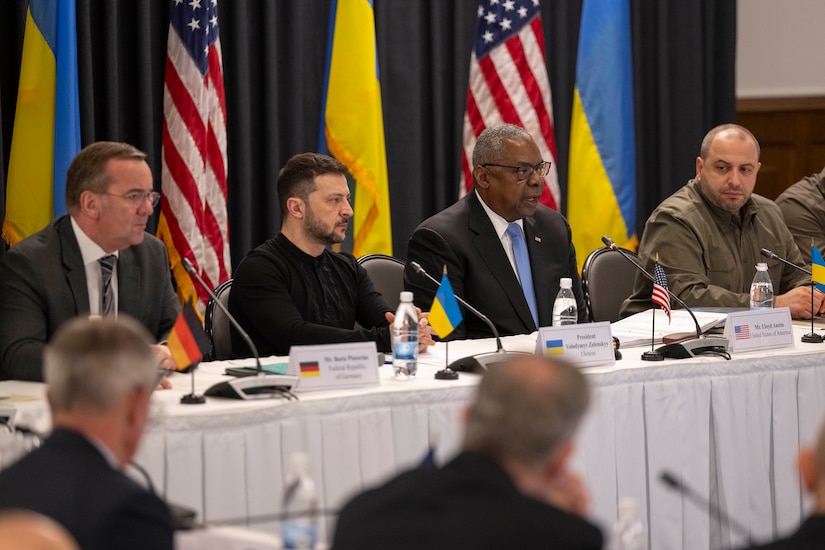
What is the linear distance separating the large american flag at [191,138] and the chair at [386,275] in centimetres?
104

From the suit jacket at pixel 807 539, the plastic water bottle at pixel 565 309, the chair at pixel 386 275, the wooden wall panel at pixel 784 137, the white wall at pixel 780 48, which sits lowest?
the suit jacket at pixel 807 539

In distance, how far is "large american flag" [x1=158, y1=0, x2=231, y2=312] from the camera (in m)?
5.40

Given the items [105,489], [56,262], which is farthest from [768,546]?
[56,262]

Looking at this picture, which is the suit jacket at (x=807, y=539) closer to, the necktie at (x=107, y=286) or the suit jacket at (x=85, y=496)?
the suit jacket at (x=85, y=496)

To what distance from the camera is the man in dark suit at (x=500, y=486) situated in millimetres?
1470

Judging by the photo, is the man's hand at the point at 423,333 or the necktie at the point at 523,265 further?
the necktie at the point at 523,265

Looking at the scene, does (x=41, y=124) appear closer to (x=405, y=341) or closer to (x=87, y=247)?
(x=87, y=247)

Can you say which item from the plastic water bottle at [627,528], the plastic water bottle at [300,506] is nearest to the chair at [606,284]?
the plastic water bottle at [627,528]

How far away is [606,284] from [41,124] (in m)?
2.64

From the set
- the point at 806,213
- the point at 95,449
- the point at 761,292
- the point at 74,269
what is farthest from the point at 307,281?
the point at 806,213

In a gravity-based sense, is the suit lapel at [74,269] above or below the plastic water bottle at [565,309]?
above

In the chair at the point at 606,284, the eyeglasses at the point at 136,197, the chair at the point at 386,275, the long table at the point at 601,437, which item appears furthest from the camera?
the chair at the point at 606,284

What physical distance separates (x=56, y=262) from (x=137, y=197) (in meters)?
0.33

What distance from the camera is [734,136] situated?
16.6 ft
